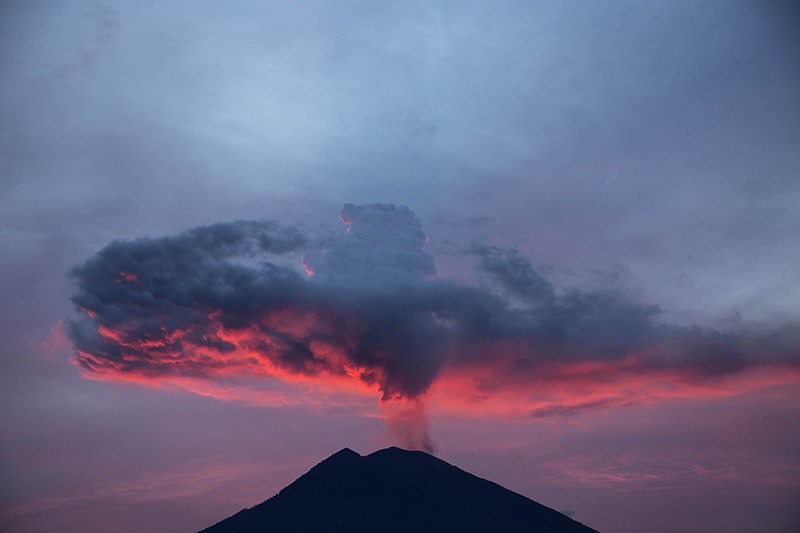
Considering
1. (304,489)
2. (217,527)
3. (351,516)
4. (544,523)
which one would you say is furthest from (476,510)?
(217,527)

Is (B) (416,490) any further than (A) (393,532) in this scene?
Yes

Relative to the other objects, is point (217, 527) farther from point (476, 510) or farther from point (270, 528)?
point (476, 510)

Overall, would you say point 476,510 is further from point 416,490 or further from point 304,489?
point 304,489

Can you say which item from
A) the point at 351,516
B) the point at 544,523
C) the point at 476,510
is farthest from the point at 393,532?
the point at 544,523

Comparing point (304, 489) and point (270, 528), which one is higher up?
point (304, 489)

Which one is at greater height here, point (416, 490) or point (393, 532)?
point (416, 490)

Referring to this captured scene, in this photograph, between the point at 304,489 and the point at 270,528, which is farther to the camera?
the point at 304,489
